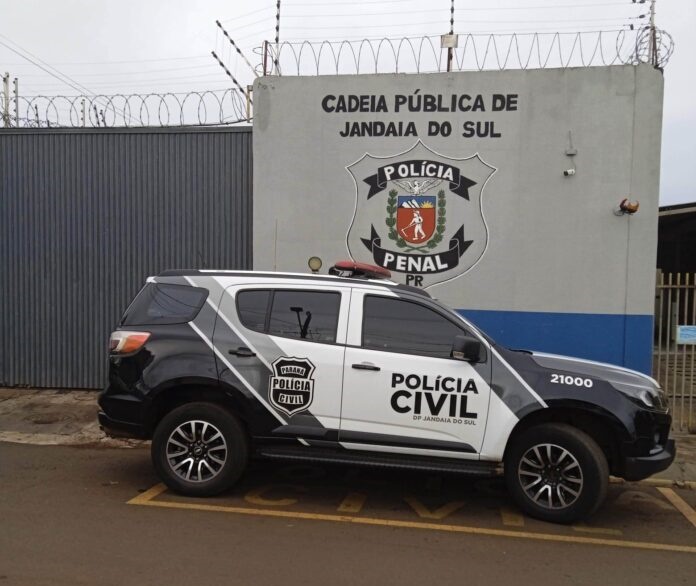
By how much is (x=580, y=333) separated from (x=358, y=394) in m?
4.73

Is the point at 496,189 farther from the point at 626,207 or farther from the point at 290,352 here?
the point at 290,352

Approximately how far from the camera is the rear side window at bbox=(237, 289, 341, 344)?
5324 millimetres

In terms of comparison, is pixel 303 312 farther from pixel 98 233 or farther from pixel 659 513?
pixel 98 233

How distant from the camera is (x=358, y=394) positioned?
513cm

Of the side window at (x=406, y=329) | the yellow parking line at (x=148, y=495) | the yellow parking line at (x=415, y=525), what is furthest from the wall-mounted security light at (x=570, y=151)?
the yellow parking line at (x=148, y=495)

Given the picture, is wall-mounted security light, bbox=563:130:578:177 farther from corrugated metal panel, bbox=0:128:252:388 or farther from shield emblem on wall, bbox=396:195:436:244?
corrugated metal panel, bbox=0:128:252:388

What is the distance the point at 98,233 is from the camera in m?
9.85

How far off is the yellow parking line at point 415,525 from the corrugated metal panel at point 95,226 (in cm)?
493

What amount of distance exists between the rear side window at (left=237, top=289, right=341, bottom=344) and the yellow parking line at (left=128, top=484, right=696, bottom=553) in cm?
144

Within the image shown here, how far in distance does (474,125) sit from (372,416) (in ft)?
17.3

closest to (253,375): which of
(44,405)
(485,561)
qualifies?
(485,561)

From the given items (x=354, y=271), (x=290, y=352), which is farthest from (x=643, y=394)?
(x=290, y=352)

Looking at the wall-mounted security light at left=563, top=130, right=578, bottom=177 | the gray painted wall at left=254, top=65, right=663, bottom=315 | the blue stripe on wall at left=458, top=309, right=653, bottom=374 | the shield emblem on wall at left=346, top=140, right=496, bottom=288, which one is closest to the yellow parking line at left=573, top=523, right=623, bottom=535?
the blue stripe on wall at left=458, top=309, right=653, bottom=374

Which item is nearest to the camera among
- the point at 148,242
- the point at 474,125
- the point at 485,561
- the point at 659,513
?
the point at 485,561
